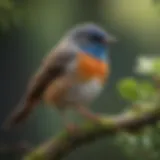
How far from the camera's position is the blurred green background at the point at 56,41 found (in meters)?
1.02

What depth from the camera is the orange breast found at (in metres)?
0.93

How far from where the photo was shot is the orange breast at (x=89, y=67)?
36.4 inches

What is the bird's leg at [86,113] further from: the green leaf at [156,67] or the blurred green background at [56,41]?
the green leaf at [156,67]

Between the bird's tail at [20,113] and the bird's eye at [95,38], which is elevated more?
the bird's eye at [95,38]

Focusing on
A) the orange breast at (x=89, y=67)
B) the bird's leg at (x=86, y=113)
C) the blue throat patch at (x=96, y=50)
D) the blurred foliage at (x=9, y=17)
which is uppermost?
the blurred foliage at (x=9, y=17)

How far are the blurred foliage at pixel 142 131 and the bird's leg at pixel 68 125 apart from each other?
0.09 metres

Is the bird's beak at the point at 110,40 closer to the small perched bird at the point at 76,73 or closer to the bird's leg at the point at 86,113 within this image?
the small perched bird at the point at 76,73

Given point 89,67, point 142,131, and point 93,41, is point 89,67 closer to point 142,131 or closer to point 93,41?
point 93,41

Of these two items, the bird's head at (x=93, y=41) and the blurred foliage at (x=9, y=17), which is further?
the blurred foliage at (x=9, y=17)

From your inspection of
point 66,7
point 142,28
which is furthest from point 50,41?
point 142,28

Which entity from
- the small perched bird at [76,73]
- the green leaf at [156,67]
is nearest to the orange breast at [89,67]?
the small perched bird at [76,73]

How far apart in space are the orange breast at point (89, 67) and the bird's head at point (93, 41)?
0.01 m

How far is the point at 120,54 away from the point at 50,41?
0.49 ft

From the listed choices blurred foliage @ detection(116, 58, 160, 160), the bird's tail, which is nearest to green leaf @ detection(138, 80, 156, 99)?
blurred foliage @ detection(116, 58, 160, 160)
